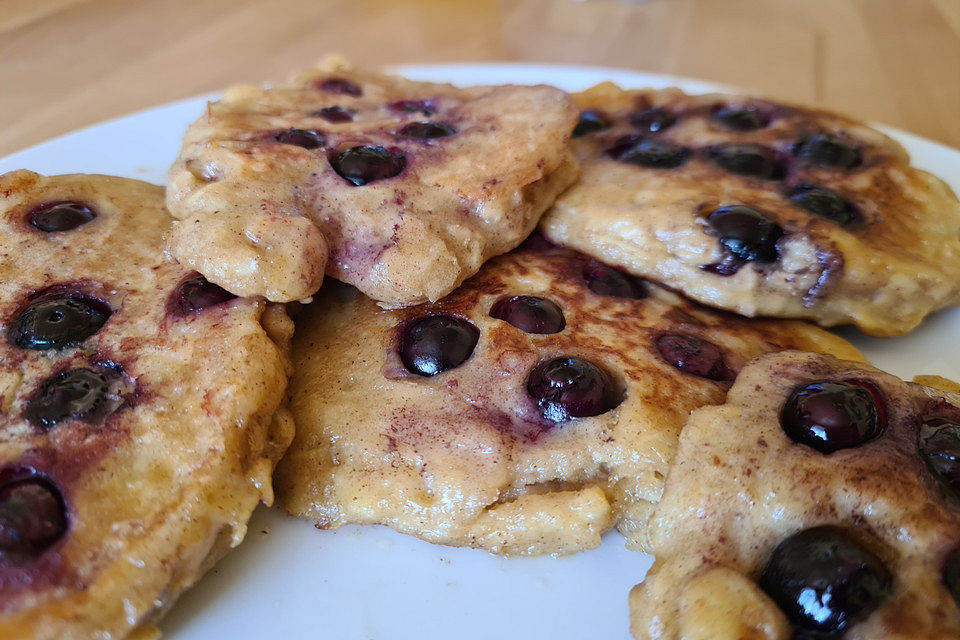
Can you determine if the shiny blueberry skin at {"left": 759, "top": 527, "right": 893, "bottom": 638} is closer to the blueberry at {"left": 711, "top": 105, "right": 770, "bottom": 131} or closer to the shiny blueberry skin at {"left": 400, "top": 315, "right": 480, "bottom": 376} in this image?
the shiny blueberry skin at {"left": 400, "top": 315, "right": 480, "bottom": 376}

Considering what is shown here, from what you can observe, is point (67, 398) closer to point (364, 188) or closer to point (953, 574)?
point (364, 188)

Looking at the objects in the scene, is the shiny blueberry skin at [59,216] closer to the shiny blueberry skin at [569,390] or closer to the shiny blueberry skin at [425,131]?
the shiny blueberry skin at [425,131]

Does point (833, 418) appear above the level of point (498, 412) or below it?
above

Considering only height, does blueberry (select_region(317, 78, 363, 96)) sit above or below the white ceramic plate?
above

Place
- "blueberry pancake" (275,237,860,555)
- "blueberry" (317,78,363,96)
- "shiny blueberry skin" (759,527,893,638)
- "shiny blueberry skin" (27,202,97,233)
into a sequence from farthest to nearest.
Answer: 1. "blueberry" (317,78,363,96)
2. "shiny blueberry skin" (27,202,97,233)
3. "blueberry pancake" (275,237,860,555)
4. "shiny blueberry skin" (759,527,893,638)

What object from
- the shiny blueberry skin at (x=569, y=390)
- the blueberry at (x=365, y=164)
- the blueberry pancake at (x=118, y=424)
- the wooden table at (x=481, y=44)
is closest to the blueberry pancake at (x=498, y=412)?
the shiny blueberry skin at (x=569, y=390)

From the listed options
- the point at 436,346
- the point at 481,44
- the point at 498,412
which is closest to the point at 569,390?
the point at 498,412

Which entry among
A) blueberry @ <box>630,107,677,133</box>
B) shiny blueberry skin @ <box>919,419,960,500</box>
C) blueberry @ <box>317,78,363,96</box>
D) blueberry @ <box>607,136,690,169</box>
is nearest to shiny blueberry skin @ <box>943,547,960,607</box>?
shiny blueberry skin @ <box>919,419,960,500</box>
